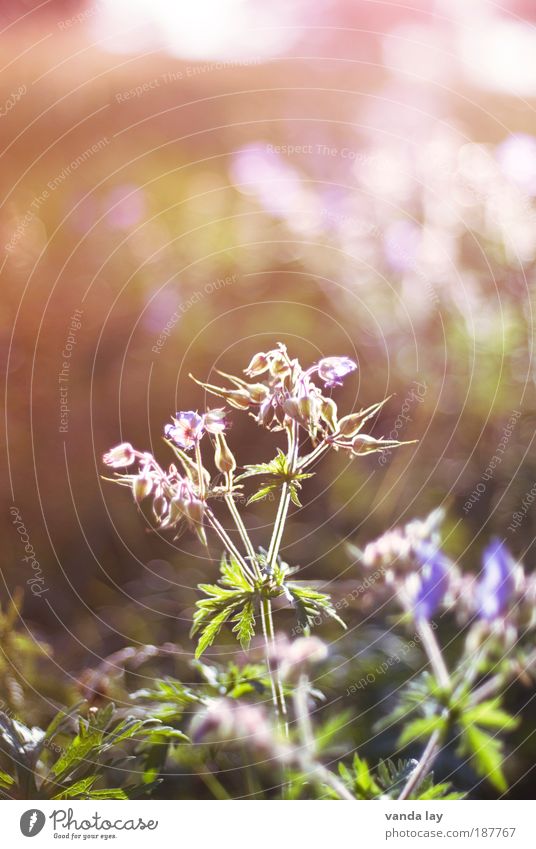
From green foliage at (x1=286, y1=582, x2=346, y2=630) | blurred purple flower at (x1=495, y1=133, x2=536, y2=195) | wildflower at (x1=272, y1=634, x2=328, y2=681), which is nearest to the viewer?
green foliage at (x1=286, y1=582, x2=346, y2=630)

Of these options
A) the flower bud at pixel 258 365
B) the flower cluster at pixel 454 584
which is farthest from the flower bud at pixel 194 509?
the flower cluster at pixel 454 584

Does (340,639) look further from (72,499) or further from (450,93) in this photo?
(450,93)

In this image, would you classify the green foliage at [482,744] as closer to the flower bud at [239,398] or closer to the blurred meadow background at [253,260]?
the blurred meadow background at [253,260]

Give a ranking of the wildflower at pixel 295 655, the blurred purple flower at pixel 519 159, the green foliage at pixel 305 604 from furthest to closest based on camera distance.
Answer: the blurred purple flower at pixel 519 159, the wildflower at pixel 295 655, the green foliage at pixel 305 604

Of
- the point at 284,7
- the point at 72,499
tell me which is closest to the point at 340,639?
the point at 72,499

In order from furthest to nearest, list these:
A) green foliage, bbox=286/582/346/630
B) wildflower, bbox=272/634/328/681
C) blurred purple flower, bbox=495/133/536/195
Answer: blurred purple flower, bbox=495/133/536/195 < wildflower, bbox=272/634/328/681 < green foliage, bbox=286/582/346/630

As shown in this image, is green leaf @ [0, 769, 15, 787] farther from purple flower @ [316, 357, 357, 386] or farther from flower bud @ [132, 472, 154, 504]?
purple flower @ [316, 357, 357, 386]

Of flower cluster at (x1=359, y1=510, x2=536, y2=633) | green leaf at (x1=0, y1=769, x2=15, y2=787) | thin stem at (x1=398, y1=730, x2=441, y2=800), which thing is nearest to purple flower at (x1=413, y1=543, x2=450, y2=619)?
flower cluster at (x1=359, y1=510, x2=536, y2=633)
